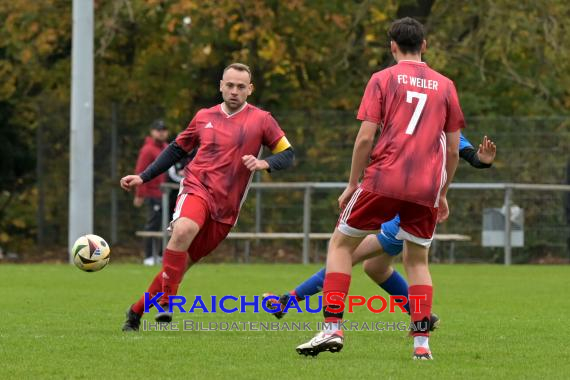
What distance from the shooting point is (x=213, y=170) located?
32.4 feet

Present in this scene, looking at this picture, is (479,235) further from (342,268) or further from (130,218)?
(342,268)

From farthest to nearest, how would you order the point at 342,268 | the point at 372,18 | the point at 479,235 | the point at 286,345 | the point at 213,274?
1. the point at 372,18
2. the point at 479,235
3. the point at 213,274
4. the point at 286,345
5. the point at 342,268

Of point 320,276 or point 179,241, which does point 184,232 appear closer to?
point 179,241

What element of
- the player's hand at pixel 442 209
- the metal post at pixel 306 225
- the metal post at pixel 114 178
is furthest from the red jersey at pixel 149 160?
the player's hand at pixel 442 209

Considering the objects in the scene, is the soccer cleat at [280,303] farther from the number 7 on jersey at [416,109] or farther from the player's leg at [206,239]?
the number 7 on jersey at [416,109]

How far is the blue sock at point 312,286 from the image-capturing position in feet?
A: 32.8

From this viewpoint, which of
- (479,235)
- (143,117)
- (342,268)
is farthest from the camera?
(143,117)

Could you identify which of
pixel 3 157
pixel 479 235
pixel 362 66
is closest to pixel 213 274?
pixel 479 235

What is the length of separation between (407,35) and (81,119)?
1311 cm

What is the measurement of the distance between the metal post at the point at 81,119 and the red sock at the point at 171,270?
36.2ft

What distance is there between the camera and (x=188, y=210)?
31.9 feet

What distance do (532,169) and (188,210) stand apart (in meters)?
13.7

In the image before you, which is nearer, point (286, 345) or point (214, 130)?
point (286, 345)

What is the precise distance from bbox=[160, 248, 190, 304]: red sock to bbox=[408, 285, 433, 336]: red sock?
2.00m
